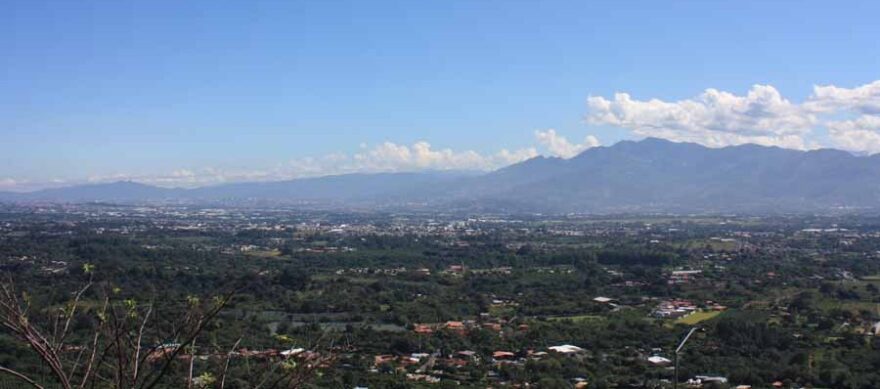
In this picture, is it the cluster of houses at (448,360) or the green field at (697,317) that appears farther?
the green field at (697,317)

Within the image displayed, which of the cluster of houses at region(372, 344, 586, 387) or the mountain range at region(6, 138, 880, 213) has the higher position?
the mountain range at region(6, 138, 880, 213)

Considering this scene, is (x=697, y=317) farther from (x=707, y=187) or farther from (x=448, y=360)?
(x=707, y=187)

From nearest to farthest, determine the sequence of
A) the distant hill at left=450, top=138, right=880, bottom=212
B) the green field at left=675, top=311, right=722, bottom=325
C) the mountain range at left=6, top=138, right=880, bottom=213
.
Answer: the green field at left=675, top=311, right=722, bottom=325 → the mountain range at left=6, top=138, right=880, bottom=213 → the distant hill at left=450, top=138, right=880, bottom=212

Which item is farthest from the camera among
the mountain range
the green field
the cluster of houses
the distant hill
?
the distant hill

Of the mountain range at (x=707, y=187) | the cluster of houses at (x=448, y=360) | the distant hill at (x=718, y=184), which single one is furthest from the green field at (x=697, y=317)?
the distant hill at (x=718, y=184)

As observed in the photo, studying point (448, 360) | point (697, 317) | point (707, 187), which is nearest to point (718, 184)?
point (707, 187)

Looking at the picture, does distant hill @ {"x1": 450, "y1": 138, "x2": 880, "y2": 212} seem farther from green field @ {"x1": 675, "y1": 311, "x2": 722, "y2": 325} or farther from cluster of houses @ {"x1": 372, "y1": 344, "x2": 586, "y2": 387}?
cluster of houses @ {"x1": 372, "y1": 344, "x2": 586, "y2": 387}

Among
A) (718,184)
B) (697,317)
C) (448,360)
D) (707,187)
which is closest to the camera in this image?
(448,360)

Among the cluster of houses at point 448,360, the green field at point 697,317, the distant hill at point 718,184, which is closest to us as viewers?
the cluster of houses at point 448,360

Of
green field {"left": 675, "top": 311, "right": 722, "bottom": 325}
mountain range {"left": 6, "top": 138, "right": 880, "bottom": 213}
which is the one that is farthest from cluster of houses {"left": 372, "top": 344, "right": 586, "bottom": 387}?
mountain range {"left": 6, "top": 138, "right": 880, "bottom": 213}

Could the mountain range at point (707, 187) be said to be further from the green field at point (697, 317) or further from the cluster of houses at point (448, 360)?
the cluster of houses at point (448, 360)

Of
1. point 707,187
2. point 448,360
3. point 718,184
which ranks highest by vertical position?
point 718,184
